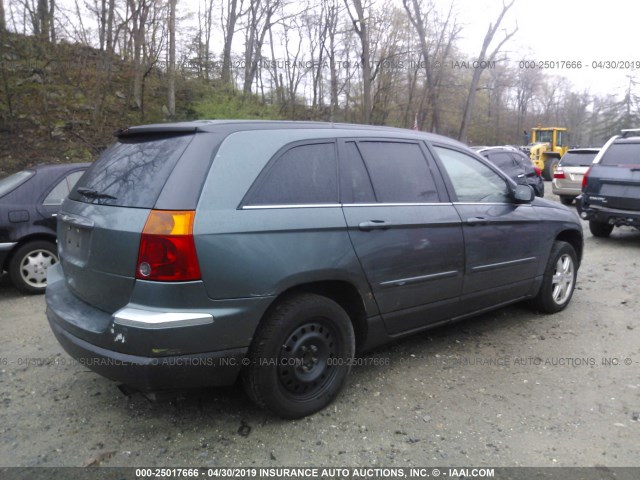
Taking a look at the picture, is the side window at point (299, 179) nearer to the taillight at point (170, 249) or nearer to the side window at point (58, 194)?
the taillight at point (170, 249)

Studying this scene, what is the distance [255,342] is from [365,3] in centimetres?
2037

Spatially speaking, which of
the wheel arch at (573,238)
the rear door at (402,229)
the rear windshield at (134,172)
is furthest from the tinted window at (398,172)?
the wheel arch at (573,238)

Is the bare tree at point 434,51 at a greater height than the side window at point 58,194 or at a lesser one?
greater

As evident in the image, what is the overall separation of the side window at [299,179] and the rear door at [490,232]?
3.74 feet

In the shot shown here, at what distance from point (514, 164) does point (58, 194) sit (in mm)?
10545

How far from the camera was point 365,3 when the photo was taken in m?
20.3

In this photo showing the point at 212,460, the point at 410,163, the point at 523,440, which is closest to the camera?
the point at 212,460

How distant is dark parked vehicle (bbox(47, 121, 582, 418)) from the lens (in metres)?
2.53

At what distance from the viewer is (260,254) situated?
105 inches

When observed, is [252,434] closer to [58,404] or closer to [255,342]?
[255,342]

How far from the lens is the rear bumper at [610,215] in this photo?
7867mm

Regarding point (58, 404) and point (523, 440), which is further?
point (58, 404)

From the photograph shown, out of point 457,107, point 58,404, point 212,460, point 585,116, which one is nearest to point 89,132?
point 58,404

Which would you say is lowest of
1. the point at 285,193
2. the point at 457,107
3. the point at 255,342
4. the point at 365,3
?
the point at 255,342
